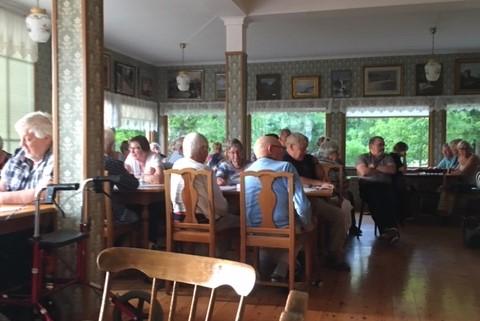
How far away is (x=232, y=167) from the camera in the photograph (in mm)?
4664

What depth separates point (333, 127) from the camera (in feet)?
30.8

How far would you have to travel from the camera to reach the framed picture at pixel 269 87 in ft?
31.9

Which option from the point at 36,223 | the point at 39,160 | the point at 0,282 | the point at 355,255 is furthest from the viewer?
the point at 355,255

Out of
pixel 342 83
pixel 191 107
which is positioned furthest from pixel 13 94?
pixel 342 83

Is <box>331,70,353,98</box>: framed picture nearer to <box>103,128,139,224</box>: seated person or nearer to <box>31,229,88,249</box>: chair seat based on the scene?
<box>103,128,139,224</box>: seated person

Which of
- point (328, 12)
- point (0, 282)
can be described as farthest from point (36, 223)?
point (328, 12)

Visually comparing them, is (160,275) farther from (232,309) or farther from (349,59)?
(349,59)

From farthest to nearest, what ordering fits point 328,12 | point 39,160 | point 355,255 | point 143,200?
point 328,12, point 355,255, point 143,200, point 39,160

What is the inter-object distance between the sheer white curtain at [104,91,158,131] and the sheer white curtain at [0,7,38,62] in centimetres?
173

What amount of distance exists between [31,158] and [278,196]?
5.46 ft

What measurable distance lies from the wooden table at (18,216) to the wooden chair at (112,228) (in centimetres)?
66

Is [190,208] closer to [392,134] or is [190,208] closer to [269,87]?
[269,87]

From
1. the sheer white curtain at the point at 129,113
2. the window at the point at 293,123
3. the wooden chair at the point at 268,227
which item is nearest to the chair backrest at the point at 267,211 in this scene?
the wooden chair at the point at 268,227

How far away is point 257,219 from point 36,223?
1.60m
